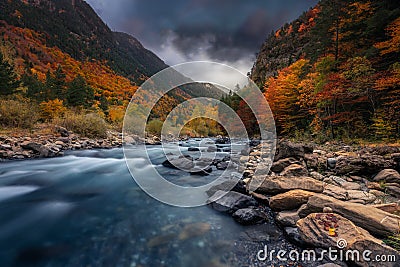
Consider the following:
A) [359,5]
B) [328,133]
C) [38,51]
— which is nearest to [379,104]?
[328,133]

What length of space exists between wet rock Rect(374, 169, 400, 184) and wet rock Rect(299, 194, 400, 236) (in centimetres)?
262

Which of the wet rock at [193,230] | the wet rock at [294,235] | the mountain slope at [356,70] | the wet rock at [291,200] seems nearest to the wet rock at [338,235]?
the wet rock at [294,235]

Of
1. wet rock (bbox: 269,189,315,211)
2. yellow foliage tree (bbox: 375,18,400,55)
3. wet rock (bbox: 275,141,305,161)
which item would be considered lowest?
Answer: wet rock (bbox: 269,189,315,211)

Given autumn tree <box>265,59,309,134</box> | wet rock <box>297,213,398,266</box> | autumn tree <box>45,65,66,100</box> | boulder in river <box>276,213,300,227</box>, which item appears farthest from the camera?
autumn tree <box>45,65,66,100</box>

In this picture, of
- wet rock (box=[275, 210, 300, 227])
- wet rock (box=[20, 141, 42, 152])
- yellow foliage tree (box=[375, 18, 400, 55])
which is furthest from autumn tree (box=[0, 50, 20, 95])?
yellow foliage tree (box=[375, 18, 400, 55])

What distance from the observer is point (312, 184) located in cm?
436

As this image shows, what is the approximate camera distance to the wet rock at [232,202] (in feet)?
14.5

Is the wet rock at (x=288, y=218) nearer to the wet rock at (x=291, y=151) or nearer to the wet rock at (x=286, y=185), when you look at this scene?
the wet rock at (x=286, y=185)

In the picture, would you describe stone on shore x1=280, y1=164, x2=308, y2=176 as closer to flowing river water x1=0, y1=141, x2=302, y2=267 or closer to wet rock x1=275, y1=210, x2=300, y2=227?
wet rock x1=275, y1=210, x2=300, y2=227

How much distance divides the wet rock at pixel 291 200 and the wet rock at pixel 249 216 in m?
0.42

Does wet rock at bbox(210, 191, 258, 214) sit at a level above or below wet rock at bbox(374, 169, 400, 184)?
below

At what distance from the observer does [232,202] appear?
179 inches

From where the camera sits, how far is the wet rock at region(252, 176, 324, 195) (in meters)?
4.32

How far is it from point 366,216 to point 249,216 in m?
1.93
